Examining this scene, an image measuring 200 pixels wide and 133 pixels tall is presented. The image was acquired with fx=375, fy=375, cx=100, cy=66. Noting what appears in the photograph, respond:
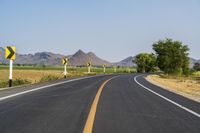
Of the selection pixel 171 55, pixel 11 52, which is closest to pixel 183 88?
pixel 11 52

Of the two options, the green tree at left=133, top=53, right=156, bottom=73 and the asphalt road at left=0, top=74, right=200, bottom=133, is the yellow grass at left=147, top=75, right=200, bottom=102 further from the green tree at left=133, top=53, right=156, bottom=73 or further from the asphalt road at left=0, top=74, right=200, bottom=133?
the green tree at left=133, top=53, right=156, bottom=73

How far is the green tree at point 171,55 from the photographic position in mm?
79875

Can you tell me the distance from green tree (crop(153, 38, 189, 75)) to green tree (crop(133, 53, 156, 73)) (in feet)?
119

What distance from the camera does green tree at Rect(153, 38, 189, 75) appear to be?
7988cm

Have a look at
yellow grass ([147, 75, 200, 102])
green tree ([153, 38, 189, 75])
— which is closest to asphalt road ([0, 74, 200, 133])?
yellow grass ([147, 75, 200, 102])

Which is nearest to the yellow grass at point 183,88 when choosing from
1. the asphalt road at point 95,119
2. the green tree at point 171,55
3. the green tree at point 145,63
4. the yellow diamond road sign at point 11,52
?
the asphalt road at point 95,119

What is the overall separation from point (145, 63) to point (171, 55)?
4253cm

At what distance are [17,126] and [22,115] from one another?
1.58m

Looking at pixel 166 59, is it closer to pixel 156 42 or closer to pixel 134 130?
pixel 156 42

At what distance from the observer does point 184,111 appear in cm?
1191

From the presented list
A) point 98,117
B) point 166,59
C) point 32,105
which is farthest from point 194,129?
point 166,59

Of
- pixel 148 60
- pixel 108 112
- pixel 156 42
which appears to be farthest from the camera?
pixel 148 60

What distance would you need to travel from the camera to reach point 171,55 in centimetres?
8112

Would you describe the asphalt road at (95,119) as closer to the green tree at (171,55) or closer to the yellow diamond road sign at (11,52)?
the yellow diamond road sign at (11,52)
